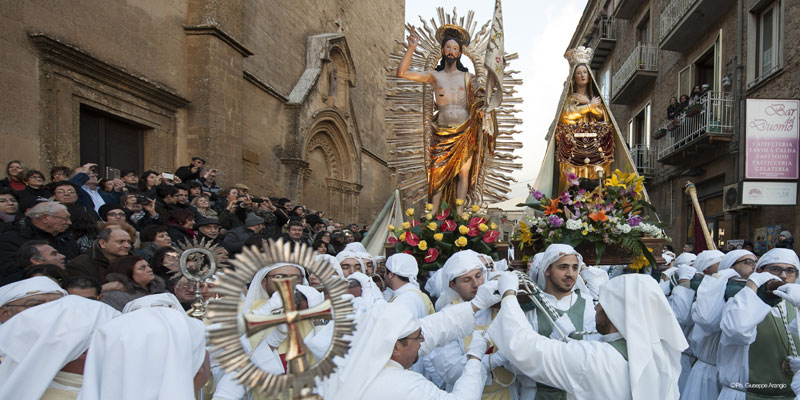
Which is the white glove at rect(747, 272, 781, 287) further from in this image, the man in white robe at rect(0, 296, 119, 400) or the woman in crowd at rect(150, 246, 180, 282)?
the woman in crowd at rect(150, 246, 180, 282)

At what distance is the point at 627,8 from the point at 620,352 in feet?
66.6

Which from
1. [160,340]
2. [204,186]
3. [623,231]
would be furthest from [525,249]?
[204,186]

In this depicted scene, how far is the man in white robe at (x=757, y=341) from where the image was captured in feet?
10.7

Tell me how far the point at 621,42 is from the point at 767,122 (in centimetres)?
1252

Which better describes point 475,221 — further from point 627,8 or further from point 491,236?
point 627,8

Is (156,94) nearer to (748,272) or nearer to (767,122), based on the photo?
(748,272)

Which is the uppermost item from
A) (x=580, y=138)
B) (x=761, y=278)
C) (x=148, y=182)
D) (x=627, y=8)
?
(x=627, y=8)

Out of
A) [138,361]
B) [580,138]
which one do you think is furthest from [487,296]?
[580,138]

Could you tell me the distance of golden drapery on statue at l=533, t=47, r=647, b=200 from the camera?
6305 millimetres

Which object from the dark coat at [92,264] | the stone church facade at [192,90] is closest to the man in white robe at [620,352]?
the dark coat at [92,264]

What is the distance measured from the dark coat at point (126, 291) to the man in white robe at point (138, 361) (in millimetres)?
1609

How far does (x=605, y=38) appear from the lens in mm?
22109

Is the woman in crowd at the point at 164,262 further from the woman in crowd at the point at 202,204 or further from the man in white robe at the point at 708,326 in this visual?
the man in white robe at the point at 708,326

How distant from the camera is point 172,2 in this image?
10.3 meters
